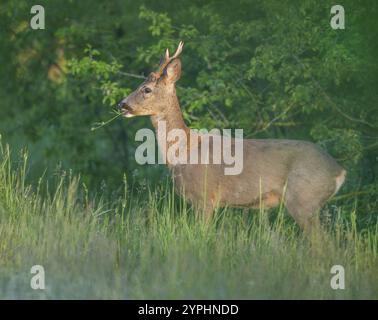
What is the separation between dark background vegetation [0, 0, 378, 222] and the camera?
31.4 feet

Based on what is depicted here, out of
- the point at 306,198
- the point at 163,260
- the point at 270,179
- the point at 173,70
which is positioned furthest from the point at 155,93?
the point at 163,260

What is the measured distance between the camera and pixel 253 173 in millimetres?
8648

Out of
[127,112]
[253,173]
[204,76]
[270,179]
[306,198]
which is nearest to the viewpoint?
[306,198]

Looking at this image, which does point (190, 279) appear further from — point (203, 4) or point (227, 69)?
point (203, 4)

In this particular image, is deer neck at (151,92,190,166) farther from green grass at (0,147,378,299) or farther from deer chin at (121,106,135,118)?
green grass at (0,147,378,299)

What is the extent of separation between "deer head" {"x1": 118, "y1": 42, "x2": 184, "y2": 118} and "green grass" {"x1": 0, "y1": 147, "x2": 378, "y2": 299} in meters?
1.28

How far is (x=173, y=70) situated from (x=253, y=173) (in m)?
1.22

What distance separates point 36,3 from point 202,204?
4.89m

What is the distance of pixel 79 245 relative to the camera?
715 centimetres

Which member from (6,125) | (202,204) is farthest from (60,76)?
(202,204)

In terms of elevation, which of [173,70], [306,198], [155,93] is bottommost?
[306,198]

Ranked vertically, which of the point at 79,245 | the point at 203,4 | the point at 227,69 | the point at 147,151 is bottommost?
the point at 79,245

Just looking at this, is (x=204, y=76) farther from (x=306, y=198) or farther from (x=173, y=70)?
(x=306, y=198)
